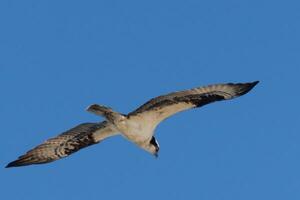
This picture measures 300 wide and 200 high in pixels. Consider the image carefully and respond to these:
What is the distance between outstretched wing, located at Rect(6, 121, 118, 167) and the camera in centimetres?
2436

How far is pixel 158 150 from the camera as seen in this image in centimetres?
2427

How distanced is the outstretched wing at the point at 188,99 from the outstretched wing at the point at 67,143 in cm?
188

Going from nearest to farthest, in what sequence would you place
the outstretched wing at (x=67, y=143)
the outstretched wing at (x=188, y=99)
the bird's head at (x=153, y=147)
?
the outstretched wing at (x=188, y=99) → the bird's head at (x=153, y=147) → the outstretched wing at (x=67, y=143)

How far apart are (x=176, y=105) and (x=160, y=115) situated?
49 cm

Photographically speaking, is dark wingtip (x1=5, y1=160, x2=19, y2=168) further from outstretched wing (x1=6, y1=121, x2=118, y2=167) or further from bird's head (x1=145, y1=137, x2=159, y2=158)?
bird's head (x1=145, y1=137, x2=159, y2=158)

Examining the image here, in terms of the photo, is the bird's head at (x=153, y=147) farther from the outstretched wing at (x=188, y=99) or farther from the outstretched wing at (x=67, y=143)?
the outstretched wing at (x=188, y=99)

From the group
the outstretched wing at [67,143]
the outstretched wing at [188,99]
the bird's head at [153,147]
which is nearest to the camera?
the outstretched wing at [188,99]

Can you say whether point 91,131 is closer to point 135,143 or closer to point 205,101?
point 135,143

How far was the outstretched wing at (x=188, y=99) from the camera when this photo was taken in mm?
22375

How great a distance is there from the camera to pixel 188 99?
73.7ft

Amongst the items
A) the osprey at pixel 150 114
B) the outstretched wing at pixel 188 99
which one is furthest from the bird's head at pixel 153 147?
the outstretched wing at pixel 188 99

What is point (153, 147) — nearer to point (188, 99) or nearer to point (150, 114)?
point (150, 114)

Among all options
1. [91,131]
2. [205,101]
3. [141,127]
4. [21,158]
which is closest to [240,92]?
[205,101]

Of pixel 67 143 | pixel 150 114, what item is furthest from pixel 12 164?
pixel 150 114
